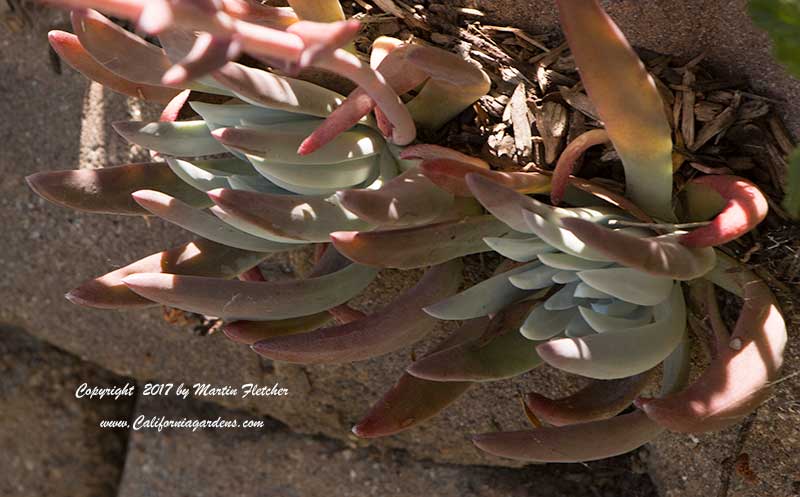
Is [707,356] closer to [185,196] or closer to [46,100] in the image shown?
[185,196]

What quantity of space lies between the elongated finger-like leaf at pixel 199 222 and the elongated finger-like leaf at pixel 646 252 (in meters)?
0.39

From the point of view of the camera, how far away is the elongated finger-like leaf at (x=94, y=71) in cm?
104

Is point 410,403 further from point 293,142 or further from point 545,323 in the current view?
point 293,142

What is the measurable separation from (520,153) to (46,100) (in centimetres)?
88

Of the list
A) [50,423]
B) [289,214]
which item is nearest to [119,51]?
[289,214]

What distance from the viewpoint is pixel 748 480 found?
107 centimetres

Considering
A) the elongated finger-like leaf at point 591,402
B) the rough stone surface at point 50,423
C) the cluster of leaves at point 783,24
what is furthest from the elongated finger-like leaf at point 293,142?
the rough stone surface at point 50,423

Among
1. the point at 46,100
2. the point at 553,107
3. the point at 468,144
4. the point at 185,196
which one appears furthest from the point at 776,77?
the point at 46,100

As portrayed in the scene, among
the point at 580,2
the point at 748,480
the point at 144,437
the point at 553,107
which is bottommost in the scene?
the point at 144,437

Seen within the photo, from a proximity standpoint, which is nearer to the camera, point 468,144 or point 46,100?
point 468,144

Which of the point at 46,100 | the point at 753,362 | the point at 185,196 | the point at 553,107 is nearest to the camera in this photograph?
the point at 753,362

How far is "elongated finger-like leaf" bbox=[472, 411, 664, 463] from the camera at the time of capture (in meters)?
0.90

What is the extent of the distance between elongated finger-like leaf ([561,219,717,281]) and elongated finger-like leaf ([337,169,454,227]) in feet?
0.58

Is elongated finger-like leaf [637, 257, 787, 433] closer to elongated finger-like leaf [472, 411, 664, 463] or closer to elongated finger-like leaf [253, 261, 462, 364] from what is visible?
elongated finger-like leaf [472, 411, 664, 463]
